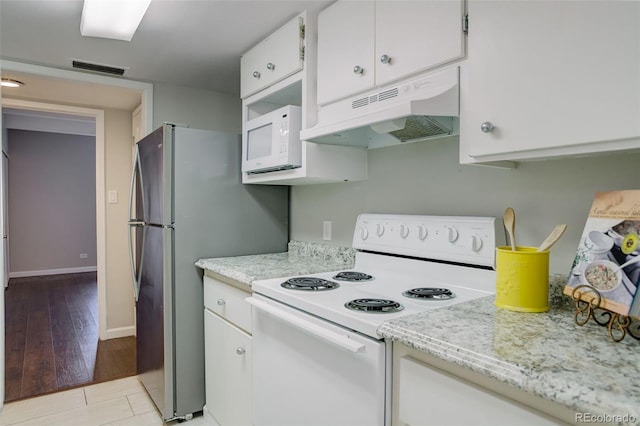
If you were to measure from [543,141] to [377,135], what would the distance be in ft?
2.75

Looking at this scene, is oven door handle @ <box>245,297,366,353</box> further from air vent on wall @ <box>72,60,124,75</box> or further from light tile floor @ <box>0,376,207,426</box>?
air vent on wall @ <box>72,60,124,75</box>

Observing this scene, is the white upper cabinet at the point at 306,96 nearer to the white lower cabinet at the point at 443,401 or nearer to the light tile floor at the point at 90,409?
the white lower cabinet at the point at 443,401

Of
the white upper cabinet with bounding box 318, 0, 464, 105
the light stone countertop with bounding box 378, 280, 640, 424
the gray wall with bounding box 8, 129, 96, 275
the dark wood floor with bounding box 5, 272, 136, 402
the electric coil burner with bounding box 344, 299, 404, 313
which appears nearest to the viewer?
the light stone countertop with bounding box 378, 280, 640, 424

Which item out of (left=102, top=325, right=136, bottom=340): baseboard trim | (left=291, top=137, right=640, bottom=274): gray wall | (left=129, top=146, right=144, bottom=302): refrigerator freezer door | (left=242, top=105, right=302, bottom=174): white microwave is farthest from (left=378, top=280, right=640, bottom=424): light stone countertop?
(left=102, top=325, right=136, bottom=340): baseboard trim

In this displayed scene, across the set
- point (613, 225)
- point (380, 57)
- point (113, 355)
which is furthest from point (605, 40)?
point (113, 355)

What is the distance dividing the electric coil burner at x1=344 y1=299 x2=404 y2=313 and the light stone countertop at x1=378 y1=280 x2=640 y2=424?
0.12 metres

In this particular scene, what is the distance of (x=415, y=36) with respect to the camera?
137cm

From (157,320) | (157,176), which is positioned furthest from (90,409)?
(157,176)

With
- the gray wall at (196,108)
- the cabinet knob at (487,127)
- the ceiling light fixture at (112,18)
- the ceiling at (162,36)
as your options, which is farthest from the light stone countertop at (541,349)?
the gray wall at (196,108)

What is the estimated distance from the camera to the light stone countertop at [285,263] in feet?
5.89

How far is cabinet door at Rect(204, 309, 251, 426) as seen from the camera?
180 cm

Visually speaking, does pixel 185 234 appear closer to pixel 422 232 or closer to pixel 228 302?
pixel 228 302

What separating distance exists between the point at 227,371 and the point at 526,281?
1444 mm

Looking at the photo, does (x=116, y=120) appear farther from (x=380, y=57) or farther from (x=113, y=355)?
(x=380, y=57)
